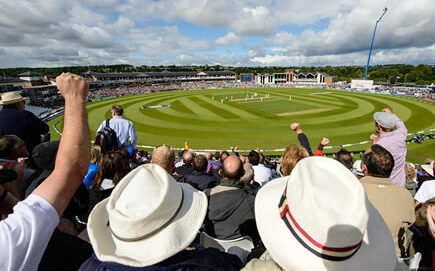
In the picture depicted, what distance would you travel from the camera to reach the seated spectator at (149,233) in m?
1.49

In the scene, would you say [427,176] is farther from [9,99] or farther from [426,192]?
[9,99]

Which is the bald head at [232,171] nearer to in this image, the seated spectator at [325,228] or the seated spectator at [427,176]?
the seated spectator at [325,228]

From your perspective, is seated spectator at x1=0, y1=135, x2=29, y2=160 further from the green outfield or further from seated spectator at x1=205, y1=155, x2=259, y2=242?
the green outfield

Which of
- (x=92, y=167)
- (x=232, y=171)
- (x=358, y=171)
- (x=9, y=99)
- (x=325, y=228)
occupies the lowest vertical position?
(x=358, y=171)

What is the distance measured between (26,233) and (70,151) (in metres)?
0.59

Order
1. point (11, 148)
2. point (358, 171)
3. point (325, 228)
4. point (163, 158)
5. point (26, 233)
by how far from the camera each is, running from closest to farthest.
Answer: point (26, 233) → point (325, 228) → point (11, 148) → point (163, 158) → point (358, 171)

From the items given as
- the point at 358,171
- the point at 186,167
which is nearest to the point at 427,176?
the point at 358,171

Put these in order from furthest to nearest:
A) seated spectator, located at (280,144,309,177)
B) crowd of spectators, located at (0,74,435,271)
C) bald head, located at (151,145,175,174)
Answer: bald head, located at (151,145,175,174)
seated spectator, located at (280,144,309,177)
crowd of spectators, located at (0,74,435,271)

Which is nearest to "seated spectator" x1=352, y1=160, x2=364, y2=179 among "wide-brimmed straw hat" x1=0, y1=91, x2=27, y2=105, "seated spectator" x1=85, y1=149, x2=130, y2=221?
"seated spectator" x1=85, y1=149, x2=130, y2=221

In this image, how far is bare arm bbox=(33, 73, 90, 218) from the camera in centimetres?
148

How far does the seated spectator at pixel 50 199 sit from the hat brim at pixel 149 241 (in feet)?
1.20

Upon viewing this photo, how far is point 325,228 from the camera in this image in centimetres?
136

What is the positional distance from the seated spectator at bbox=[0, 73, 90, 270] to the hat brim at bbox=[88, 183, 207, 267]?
0.37 m

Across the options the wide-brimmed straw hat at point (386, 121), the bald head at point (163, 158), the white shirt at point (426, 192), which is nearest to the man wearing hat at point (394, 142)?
the wide-brimmed straw hat at point (386, 121)
